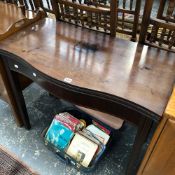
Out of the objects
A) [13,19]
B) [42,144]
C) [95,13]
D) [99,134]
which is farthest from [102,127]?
[13,19]

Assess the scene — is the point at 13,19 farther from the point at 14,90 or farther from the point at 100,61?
the point at 100,61

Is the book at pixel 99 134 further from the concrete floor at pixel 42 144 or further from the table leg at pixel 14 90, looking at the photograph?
the table leg at pixel 14 90

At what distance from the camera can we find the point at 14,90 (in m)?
1.07

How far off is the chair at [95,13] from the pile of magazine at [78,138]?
563 millimetres

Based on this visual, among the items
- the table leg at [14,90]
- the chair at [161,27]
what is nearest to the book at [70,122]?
the table leg at [14,90]

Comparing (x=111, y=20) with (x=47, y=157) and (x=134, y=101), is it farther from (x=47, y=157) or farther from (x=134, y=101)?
(x=47, y=157)

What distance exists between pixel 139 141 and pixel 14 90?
70 centimetres

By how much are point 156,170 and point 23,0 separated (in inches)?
44.9

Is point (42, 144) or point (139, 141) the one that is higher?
point (139, 141)

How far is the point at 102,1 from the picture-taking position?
104 centimetres

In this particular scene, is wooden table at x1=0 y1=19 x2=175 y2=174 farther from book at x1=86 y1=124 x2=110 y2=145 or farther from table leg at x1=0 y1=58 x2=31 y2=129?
book at x1=86 y1=124 x2=110 y2=145

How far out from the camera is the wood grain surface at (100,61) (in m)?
0.68

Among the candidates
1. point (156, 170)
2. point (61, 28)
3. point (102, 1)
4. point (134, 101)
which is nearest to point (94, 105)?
point (134, 101)

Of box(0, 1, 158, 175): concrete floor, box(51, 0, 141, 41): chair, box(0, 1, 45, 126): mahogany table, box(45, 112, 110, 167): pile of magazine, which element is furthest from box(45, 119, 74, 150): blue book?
box(51, 0, 141, 41): chair
